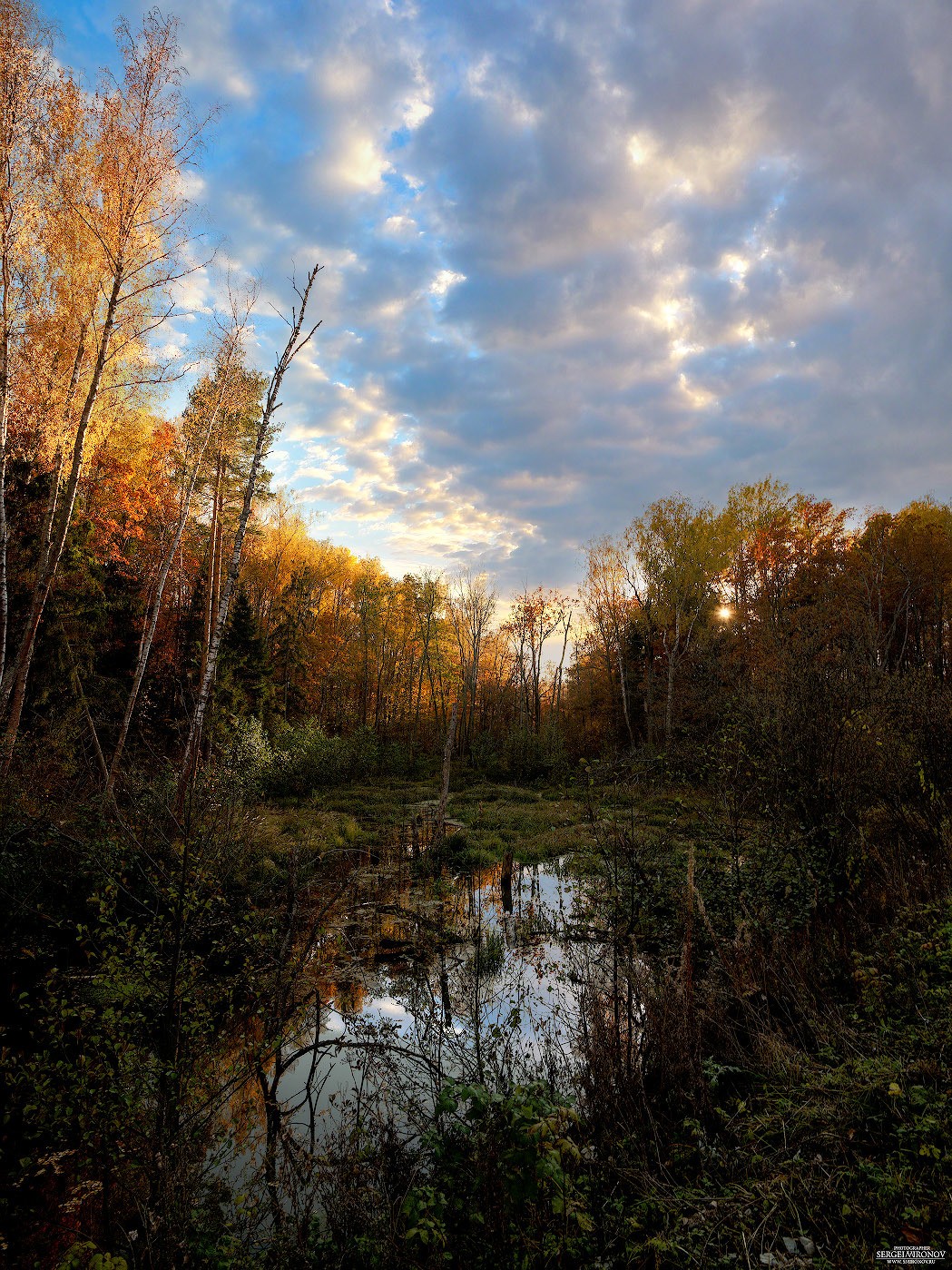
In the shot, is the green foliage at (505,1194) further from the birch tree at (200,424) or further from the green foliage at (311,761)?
the green foliage at (311,761)

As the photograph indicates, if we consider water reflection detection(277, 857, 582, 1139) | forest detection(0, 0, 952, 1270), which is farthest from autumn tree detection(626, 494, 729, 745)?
water reflection detection(277, 857, 582, 1139)

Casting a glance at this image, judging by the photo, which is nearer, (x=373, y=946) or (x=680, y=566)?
(x=373, y=946)

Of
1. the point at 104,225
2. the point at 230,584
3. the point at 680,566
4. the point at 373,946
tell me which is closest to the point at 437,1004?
the point at 373,946

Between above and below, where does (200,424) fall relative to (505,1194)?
above

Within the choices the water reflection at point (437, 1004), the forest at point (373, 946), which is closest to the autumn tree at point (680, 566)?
the forest at point (373, 946)

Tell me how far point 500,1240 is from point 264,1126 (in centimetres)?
283

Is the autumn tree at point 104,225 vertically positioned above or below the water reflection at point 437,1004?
above

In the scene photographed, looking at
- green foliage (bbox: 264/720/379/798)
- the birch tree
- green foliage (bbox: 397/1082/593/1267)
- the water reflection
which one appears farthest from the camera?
green foliage (bbox: 264/720/379/798)

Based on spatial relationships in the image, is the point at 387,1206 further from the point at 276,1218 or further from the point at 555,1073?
the point at 555,1073

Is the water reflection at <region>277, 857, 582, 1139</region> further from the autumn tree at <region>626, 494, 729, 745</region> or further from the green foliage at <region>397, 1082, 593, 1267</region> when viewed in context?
the autumn tree at <region>626, 494, 729, 745</region>

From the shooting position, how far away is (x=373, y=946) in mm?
8555

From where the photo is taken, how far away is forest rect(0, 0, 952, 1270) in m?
3.26

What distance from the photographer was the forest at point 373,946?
326cm

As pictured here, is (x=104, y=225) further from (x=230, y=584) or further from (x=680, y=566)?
(x=680, y=566)
